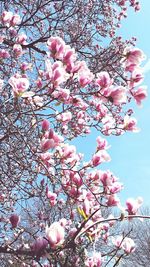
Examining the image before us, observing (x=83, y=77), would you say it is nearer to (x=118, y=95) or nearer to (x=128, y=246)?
(x=118, y=95)

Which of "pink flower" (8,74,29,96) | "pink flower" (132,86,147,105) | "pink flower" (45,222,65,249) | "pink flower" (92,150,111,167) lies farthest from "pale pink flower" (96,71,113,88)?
"pink flower" (45,222,65,249)

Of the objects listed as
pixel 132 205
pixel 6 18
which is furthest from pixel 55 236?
pixel 6 18

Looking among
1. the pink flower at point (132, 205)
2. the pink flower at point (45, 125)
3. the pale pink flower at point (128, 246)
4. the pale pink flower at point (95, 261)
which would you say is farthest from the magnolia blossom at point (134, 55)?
the pale pink flower at point (95, 261)

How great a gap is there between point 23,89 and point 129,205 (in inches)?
33.7

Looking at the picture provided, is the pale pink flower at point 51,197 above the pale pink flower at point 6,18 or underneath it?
underneath

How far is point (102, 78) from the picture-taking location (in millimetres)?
2037

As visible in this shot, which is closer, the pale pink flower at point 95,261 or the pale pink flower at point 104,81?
the pale pink flower at point 104,81

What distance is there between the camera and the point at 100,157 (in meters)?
2.51

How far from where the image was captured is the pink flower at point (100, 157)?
8.17 feet

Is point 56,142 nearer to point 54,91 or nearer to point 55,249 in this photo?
point 54,91

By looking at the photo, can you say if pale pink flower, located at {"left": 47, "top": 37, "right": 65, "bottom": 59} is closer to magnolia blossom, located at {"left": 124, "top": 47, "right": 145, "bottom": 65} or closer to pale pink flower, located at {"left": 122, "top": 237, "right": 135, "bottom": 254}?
magnolia blossom, located at {"left": 124, "top": 47, "right": 145, "bottom": 65}

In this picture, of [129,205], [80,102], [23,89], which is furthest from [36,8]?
[129,205]

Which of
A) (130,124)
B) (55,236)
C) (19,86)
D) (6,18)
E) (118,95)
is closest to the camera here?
(55,236)

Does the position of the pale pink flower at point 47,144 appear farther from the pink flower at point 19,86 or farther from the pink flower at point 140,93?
the pink flower at point 140,93
